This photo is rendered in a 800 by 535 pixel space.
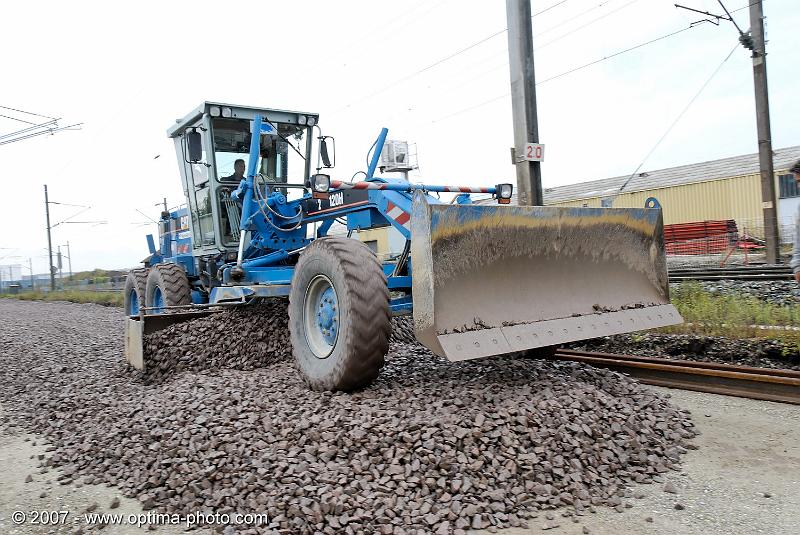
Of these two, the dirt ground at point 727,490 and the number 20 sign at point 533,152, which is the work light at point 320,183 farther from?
the number 20 sign at point 533,152

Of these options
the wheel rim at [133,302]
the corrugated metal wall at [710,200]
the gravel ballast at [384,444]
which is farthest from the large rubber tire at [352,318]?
the corrugated metal wall at [710,200]

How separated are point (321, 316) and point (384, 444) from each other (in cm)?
166

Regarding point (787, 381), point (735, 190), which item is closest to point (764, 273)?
point (787, 381)

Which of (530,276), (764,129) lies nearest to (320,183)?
(530,276)

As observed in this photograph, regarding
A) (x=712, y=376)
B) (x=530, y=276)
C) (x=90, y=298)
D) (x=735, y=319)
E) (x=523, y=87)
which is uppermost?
(x=523, y=87)

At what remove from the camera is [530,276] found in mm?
4570

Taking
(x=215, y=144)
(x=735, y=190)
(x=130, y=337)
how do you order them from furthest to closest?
(x=735, y=190), (x=215, y=144), (x=130, y=337)

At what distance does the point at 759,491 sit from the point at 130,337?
18.5 ft

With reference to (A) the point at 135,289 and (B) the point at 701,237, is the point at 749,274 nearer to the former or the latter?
(A) the point at 135,289

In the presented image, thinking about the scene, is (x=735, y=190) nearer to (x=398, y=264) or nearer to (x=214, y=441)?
(x=398, y=264)

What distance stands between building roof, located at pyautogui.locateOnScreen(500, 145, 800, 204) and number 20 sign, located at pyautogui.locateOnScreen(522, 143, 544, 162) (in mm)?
20624

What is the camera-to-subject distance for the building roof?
25.7 meters

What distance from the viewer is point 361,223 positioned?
5.39 m

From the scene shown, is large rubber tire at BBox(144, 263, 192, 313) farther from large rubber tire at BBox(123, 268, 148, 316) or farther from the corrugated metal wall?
the corrugated metal wall
